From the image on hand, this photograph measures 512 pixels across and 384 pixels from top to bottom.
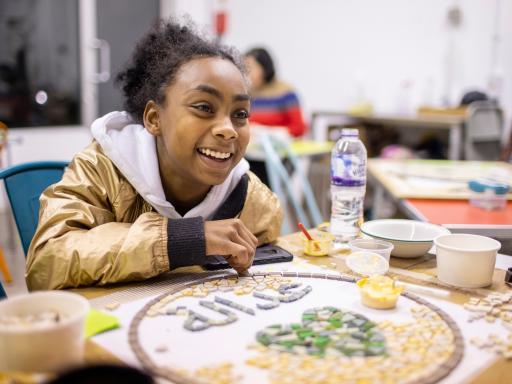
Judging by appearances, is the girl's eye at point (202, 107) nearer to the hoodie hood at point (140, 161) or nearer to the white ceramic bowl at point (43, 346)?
the hoodie hood at point (140, 161)

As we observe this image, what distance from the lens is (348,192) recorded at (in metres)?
1.53

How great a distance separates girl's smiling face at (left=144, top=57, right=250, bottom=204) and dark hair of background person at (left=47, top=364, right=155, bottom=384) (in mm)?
732

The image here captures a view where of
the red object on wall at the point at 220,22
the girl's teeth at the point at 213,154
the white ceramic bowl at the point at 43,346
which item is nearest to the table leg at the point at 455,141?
the red object on wall at the point at 220,22

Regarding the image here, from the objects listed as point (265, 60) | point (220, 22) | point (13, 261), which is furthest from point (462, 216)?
point (220, 22)

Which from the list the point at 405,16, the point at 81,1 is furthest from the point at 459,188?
the point at 81,1

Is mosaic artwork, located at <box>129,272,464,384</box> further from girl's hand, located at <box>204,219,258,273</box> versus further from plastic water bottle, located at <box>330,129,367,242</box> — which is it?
plastic water bottle, located at <box>330,129,367,242</box>

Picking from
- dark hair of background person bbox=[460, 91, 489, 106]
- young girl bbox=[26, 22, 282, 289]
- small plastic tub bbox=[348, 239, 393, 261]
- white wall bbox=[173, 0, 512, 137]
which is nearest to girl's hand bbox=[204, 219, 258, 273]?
young girl bbox=[26, 22, 282, 289]

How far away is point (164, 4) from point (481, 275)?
494 cm

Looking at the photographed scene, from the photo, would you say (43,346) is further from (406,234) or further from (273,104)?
(273,104)

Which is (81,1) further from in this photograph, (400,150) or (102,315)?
(102,315)

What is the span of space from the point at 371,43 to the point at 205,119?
14.3 ft

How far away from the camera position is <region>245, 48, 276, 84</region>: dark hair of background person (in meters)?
4.45

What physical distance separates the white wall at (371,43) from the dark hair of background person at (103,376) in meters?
4.59

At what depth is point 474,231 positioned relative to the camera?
1556 millimetres
